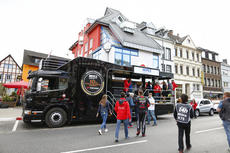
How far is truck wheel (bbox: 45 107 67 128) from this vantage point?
757 centimetres

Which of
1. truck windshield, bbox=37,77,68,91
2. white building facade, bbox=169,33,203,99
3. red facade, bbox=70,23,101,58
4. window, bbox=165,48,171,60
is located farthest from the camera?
white building facade, bbox=169,33,203,99

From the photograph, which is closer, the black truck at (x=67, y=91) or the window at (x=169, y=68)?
the black truck at (x=67, y=91)

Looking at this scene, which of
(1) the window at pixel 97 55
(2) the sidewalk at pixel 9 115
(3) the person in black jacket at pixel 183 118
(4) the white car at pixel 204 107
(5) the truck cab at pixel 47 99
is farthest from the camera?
(1) the window at pixel 97 55

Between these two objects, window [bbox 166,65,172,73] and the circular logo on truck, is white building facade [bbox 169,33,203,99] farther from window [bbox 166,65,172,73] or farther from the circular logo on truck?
the circular logo on truck

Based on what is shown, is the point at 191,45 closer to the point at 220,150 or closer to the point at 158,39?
the point at 158,39

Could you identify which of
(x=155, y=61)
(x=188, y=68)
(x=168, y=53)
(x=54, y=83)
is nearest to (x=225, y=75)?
(x=188, y=68)

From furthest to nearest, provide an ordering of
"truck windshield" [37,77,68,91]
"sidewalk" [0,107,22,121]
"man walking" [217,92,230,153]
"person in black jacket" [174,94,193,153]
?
"sidewalk" [0,107,22,121] → "truck windshield" [37,77,68,91] → "man walking" [217,92,230,153] → "person in black jacket" [174,94,193,153]

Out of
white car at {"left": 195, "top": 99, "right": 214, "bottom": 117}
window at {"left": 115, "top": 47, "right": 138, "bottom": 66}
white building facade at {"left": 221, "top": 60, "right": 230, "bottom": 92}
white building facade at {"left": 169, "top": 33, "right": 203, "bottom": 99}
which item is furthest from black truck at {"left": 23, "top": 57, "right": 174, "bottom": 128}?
white building facade at {"left": 221, "top": 60, "right": 230, "bottom": 92}

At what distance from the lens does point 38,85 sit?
7828 mm

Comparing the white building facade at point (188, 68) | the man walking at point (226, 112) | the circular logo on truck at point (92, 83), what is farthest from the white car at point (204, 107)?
the white building facade at point (188, 68)

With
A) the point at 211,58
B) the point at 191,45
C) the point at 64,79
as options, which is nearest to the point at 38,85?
the point at 64,79

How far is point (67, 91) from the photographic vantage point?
8125mm

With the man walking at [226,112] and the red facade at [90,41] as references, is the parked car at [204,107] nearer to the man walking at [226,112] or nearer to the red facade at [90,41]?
the man walking at [226,112]

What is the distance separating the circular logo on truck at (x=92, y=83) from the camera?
8.48 meters
